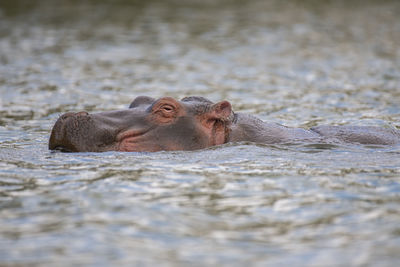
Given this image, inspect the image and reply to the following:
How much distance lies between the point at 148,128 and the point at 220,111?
856 millimetres

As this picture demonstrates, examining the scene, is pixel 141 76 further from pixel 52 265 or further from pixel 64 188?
pixel 52 265

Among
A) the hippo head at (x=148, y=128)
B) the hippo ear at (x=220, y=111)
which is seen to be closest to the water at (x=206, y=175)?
the hippo head at (x=148, y=128)

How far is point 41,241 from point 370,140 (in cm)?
477

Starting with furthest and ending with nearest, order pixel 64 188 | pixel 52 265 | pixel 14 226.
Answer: pixel 64 188, pixel 14 226, pixel 52 265

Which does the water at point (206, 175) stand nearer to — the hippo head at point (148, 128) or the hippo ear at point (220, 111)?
the hippo head at point (148, 128)

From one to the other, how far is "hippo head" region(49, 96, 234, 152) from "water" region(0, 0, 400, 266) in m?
0.17

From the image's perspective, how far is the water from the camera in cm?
→ 535

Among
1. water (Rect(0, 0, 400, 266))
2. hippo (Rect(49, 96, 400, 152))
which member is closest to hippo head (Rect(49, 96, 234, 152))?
hippo (Rect(49, 96, 400, 152))

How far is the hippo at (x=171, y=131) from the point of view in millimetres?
8102

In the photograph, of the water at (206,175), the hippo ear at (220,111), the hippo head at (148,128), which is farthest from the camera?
the hippo ear at (220,111)

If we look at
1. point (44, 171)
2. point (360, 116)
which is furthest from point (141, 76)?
point (44, 171)

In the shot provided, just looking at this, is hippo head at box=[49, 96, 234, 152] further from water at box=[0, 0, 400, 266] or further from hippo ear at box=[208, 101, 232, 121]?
water at box=[0, 0, 400, 266]

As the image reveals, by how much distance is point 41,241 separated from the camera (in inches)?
215

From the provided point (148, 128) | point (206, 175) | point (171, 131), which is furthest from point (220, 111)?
point (206, 175)
